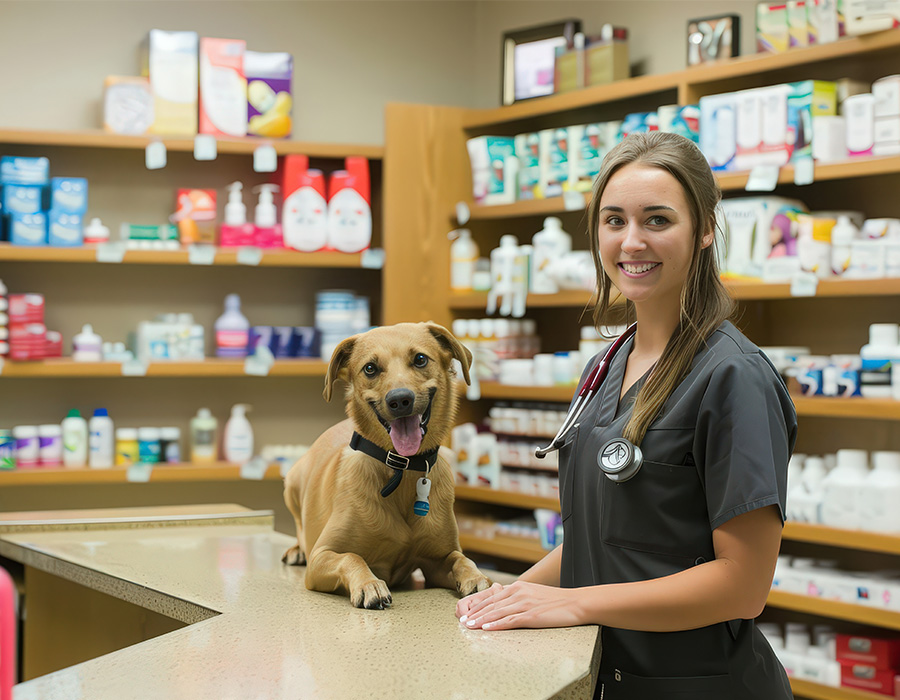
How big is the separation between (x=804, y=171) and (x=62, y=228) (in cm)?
311

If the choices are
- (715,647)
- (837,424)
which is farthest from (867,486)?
(715,647)

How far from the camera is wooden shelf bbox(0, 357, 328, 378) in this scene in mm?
3857

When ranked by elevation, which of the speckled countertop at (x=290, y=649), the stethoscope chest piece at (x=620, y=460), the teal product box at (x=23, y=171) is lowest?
the speckled countertop at (x=290, y=649)

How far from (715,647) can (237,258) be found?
3.16m

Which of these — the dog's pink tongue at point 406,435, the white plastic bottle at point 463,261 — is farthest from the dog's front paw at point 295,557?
the white plastic bottle at point 463,261

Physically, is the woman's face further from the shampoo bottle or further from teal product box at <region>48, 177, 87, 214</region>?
teal product box at <region>48, 177, 87, 214</region>

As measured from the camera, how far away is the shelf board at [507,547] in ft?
12.8

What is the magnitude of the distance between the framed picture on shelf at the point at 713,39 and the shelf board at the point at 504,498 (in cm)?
197

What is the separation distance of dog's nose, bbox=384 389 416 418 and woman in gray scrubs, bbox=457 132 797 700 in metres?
0.33

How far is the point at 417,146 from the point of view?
13.8 feet

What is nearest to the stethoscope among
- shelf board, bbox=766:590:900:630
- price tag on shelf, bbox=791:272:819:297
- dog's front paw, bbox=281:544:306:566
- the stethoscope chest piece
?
the stethoscope chest piece

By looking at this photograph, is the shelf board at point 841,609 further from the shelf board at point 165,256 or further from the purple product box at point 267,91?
the purple product box at point 267,91

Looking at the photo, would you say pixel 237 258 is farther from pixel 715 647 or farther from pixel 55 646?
pixel 715 647

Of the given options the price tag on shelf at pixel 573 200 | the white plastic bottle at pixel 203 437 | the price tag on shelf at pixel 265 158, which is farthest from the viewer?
the white plastic bottle at pixel 203 437
